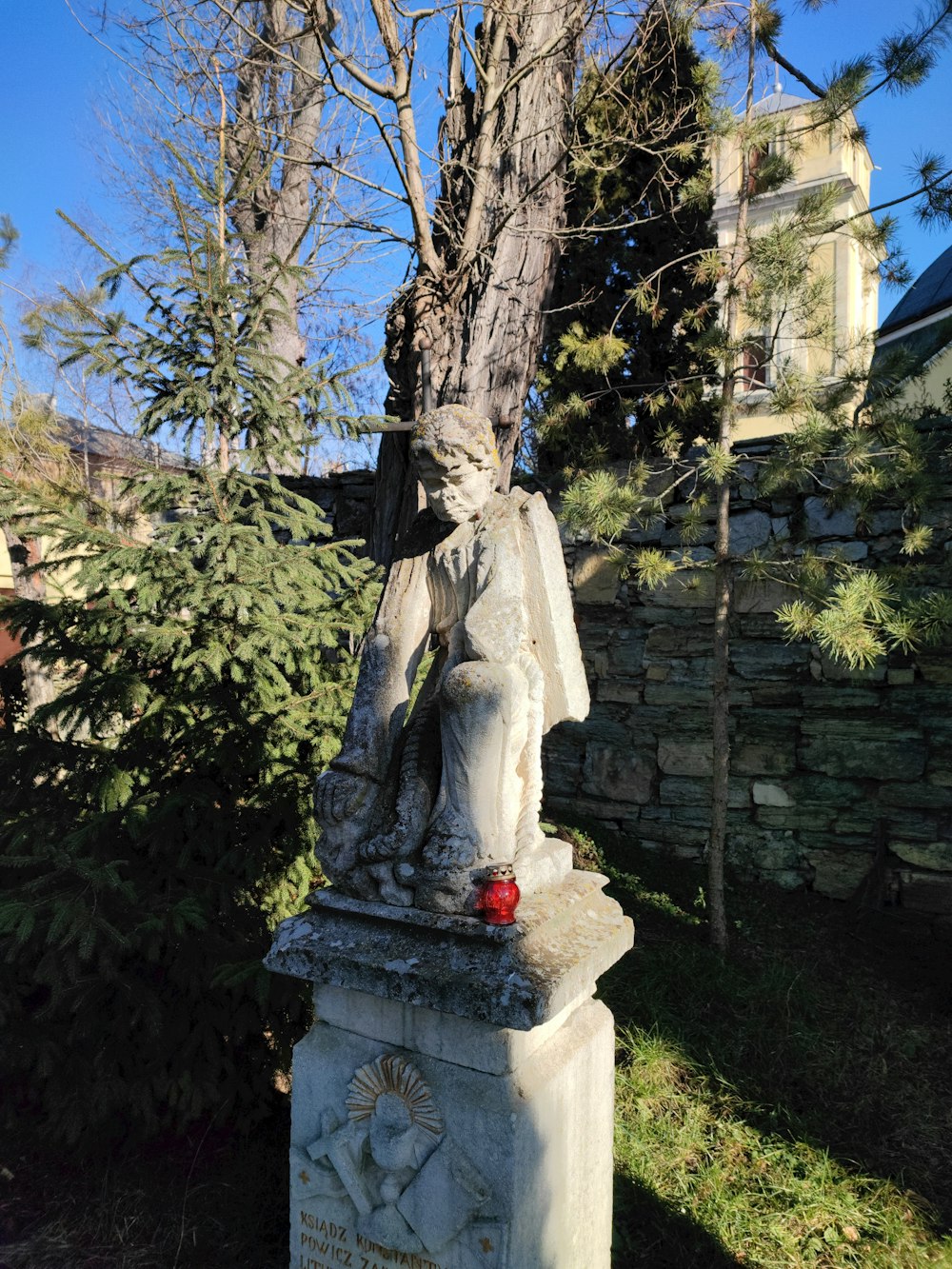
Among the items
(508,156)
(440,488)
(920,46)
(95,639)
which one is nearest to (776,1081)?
(440,488)

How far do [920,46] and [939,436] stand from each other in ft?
6.24

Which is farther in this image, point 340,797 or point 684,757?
point 684,757

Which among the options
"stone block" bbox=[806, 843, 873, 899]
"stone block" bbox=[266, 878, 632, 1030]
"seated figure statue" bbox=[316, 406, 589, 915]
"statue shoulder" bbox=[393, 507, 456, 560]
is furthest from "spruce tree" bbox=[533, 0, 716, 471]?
"stone block" bbox=[266, 878, 632, 1030]

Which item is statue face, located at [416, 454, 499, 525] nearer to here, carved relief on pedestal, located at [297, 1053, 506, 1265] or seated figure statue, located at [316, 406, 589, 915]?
seated figure statue, located at [316, 406, 589, 915]

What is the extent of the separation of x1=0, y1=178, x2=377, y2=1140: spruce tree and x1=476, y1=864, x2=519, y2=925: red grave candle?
1446 millimetres

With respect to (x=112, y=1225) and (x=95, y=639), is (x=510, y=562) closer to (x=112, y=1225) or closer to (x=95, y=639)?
(x=95, y=639)

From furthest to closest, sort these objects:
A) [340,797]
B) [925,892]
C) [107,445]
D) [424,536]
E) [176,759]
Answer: [107,445] < [925,892] < [176,759] < [424,536] < [340,797]

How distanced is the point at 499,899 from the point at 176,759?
89.5 inches

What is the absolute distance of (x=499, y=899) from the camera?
188cm

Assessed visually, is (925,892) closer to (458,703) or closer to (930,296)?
(458,703)

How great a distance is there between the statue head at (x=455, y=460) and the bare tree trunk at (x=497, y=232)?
2571 millimetres

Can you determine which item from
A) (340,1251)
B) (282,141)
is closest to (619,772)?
(340,1251)

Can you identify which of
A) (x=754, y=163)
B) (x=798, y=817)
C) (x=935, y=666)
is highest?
(x=754, y=163)

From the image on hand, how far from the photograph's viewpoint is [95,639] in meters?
3.56
